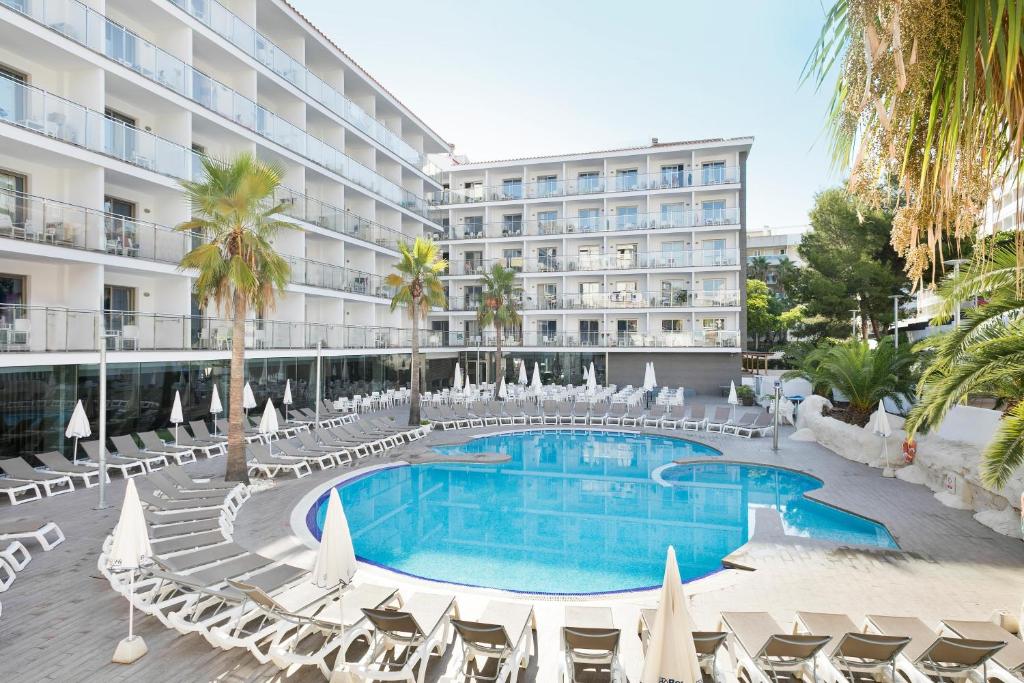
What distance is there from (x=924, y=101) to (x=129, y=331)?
60.3 ft

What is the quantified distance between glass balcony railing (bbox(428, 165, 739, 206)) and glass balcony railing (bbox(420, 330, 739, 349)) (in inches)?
344

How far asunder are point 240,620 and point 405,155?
100ft

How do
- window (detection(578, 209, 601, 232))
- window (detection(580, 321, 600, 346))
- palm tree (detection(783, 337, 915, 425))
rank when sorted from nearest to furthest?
palm tree (detection(783, 337, 915, 425)) < window (detection(580, 321, 600, 346)) < window (detection(578, 209, 601, 232))

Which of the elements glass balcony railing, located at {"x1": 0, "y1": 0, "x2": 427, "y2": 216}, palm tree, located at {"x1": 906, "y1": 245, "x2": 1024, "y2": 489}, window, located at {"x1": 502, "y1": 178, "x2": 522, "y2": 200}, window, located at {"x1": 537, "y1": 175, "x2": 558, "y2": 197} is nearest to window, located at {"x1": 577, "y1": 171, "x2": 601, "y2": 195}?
window, located at {"x1": 537, "y1": 175, "x2": 558, "y2": 197}

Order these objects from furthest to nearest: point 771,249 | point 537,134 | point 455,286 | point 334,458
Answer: point 771,249
point 537,134
point 455,286
point 334,458

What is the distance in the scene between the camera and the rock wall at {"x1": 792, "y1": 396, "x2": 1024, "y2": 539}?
10852 mm

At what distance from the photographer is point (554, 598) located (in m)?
8.90

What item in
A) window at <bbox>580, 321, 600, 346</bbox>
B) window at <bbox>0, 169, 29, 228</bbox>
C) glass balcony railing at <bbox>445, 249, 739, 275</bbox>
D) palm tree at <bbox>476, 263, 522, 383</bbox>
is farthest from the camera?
window at <bbox>580, 321, 600, 346</bbox>

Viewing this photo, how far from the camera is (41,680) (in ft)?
19.2

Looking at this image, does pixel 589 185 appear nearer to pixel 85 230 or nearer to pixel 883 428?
pixel 883 428

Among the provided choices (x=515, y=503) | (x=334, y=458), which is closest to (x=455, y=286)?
(x=334, y=458)

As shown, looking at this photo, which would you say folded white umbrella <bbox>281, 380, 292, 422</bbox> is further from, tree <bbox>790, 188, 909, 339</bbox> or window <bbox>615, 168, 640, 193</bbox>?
tree <bbox>790, 188, 909, 339</bbox>

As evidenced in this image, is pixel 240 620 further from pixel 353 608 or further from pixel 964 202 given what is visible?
pixel 964 202

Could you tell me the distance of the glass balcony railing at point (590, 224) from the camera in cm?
3366
